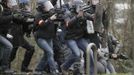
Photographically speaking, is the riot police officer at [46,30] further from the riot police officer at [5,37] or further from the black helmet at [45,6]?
the riot police officer at [5,37]

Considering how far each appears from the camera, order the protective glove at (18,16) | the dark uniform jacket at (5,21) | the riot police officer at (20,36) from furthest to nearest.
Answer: the riot police officer at (20,36), the protective glove at (18,16), the dark uniform jacket at (5,21)

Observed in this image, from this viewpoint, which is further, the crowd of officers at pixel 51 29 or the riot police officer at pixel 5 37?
the crowd of officers at pixel 51 29

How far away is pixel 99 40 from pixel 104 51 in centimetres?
82

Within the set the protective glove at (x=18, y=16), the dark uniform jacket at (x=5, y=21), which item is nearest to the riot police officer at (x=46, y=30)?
the protective glove at (x=18, y=16)

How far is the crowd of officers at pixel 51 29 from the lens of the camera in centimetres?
1155

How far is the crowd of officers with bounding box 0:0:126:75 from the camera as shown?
455 inches

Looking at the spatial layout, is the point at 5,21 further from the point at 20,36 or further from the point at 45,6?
A: the point at 45,6

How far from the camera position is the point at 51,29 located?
1164 cm

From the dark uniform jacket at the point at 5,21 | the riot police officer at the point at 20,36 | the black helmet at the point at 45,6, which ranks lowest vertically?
the riot police officer at the point at 20,36

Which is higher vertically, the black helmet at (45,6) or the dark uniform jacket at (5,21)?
the black helmet at (45,6)

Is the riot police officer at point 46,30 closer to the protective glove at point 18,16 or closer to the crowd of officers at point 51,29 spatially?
the crowd of officers at point 51,29

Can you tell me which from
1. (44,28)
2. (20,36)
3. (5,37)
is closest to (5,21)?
(5,37)


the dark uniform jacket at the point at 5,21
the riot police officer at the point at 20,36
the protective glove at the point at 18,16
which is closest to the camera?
the dark uniform jacket at the point at 5,21

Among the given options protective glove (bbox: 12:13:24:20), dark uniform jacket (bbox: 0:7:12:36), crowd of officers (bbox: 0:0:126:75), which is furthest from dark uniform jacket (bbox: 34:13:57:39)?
dark uniform jacket (bbox: 0:7:12:36)
